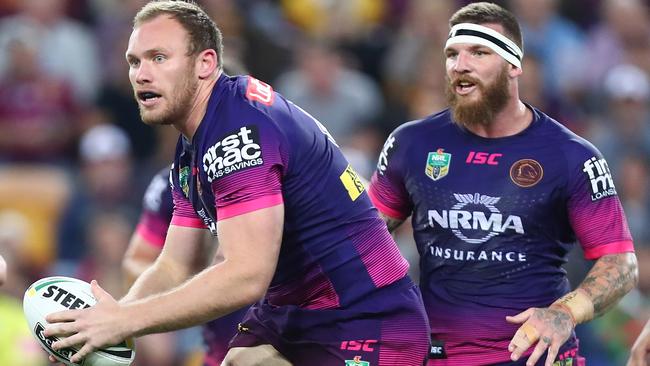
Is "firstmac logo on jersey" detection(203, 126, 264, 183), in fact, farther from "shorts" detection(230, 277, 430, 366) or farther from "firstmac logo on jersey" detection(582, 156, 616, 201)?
"firstmac logo on jersey" detection(582, 156, 616, 201)

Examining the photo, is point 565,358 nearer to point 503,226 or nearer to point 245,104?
point 503,226

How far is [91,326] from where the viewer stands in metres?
5.03

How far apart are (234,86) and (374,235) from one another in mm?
907

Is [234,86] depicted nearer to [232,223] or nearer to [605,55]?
[232,223]

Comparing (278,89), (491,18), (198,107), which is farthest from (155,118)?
(278,89)

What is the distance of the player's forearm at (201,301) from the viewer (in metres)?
5.05

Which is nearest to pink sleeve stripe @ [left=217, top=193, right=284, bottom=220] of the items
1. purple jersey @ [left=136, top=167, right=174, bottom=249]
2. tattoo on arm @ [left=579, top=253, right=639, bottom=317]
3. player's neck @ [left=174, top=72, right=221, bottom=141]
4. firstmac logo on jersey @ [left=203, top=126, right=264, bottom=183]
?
firstmac logo on jersey @ [left=203, top=126, right=264, bottom=183]

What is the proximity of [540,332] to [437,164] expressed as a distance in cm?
120

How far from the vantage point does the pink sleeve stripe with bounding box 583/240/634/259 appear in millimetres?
6102

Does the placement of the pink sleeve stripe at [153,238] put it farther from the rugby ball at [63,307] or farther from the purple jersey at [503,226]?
the rugby ball at [63,307]

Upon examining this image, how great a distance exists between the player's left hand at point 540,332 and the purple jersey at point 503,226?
Result: 0.52 meters

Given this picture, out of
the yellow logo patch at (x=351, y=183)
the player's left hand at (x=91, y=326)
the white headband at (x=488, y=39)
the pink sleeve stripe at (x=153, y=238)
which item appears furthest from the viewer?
the pink sleeve stripe at (x=153, y=238)

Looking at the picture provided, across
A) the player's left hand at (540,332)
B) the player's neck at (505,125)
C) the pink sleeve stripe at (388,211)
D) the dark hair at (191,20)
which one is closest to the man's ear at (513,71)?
the player's neck at (505,125)

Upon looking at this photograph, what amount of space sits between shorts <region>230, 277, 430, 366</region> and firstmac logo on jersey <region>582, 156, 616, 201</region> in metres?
1.09
